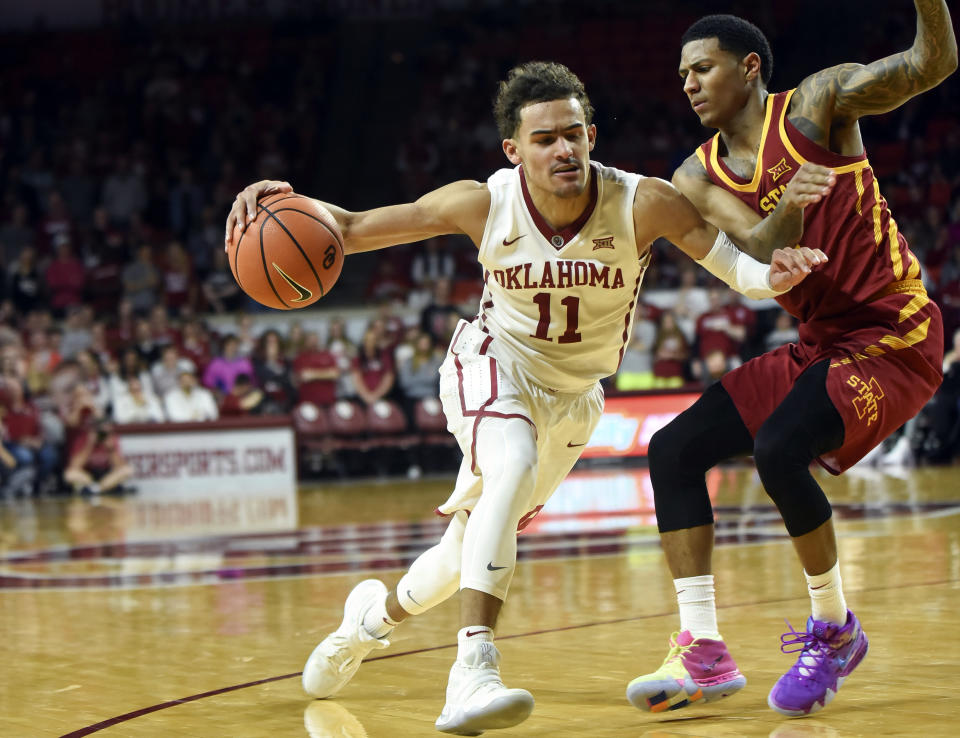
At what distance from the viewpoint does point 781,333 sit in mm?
13344

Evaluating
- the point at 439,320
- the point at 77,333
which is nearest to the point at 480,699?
the point at 439,320

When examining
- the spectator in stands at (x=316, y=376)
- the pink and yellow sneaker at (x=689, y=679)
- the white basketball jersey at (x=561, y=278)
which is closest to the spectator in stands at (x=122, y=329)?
the spectator in stands at (x=316, y=376)

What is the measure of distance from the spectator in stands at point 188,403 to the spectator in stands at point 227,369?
448 millimetres

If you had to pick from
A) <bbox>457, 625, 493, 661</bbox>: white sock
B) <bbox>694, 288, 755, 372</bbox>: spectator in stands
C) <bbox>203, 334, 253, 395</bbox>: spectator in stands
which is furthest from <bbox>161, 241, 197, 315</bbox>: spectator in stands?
<bbox>457, 625, 493, 661</bbox>: white sock

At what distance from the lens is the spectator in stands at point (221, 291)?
53.7 ft

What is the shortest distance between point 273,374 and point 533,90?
10.3 metres

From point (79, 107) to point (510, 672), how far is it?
1748 cm

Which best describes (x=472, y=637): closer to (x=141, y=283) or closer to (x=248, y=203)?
(x=248, y=203)

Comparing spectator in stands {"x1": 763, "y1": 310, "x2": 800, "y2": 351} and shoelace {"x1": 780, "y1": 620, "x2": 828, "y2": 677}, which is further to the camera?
spectator in stands {"x1": 763, "y1": 310, "x2": 800, "y2": 351}

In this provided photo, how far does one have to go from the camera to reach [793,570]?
6.30 meters

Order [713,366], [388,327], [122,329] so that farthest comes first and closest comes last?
[122,329] < [388,327] < [713,366]

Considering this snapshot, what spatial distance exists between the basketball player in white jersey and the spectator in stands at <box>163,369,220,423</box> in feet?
30.2

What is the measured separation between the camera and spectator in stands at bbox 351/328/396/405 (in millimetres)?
14047

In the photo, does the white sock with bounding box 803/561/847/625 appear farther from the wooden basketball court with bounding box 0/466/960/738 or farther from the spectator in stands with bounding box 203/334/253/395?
the spectator in stands with bounding box 203/334/253/395
